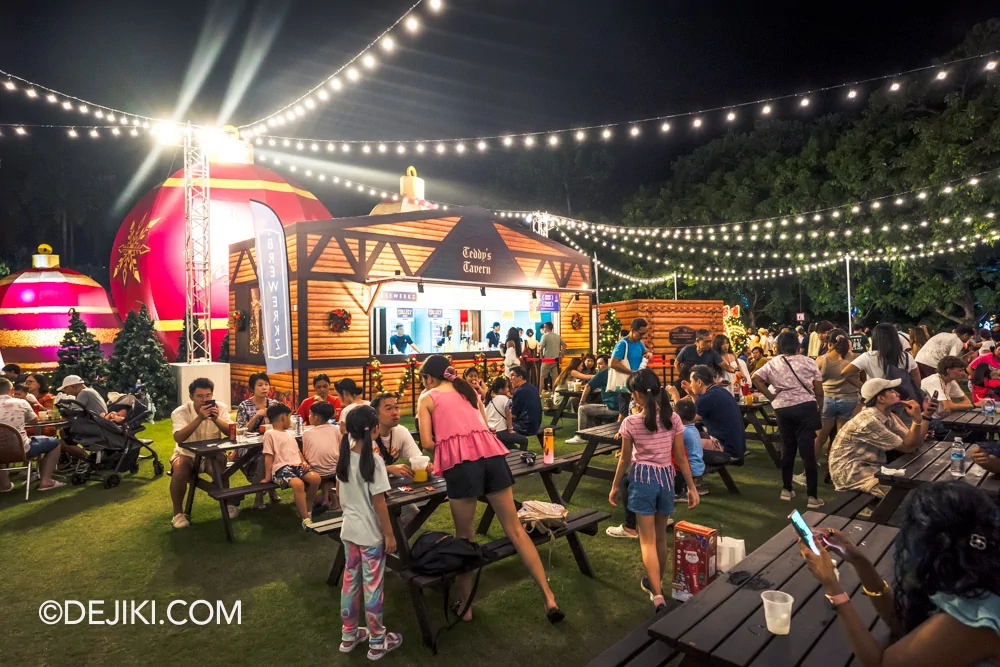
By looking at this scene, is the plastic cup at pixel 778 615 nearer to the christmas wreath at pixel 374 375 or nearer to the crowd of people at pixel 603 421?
the crowd of people at pixel 603 421

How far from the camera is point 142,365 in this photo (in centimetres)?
1397

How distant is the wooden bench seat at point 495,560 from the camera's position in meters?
3.55

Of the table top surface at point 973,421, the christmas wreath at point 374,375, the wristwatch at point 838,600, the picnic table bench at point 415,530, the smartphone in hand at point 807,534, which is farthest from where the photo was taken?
the christmas wreath at point 374,375

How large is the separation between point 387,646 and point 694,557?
81.1 inches

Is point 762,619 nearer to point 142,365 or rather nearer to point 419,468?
point 419,468

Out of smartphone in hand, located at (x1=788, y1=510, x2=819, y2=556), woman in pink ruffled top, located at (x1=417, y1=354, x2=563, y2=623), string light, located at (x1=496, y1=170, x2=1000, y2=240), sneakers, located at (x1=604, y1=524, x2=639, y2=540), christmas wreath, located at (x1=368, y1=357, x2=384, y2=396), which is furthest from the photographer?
string light, located at (x1=496, y1=170, x2=1000, y2=240)

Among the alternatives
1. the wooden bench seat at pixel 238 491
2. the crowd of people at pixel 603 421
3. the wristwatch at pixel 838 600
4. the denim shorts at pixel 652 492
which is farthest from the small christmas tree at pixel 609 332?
the wristwatch at pixel 838 600

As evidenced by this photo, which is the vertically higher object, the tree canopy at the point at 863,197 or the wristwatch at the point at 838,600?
the tree canopy at the point at 863,197

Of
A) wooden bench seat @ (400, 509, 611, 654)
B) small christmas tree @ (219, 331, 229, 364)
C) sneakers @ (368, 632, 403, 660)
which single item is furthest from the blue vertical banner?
small christmas tree @ (219, 331, 229, 364)

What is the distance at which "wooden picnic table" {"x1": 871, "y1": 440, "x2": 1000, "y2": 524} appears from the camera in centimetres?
418

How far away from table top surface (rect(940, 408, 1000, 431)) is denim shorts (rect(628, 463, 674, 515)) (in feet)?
15.6

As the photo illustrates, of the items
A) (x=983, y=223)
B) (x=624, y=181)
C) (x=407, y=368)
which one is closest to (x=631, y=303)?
(x=407, y=368)

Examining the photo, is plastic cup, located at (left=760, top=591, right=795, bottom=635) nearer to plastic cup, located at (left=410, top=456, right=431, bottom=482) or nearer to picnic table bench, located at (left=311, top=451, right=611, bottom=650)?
picnic table bench, located at (left=311, top=451, right=611, bottom=650)

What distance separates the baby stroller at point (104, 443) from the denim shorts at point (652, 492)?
729 cm
